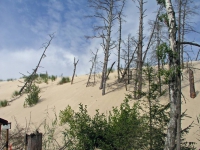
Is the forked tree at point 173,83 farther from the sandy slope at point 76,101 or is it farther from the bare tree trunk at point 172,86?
the sandy slope at point 76,101

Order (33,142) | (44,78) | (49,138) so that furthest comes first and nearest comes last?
(44,78)
(49,138)
(33,142)

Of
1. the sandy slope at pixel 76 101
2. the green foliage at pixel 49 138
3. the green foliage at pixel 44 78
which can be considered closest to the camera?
the green foliage at pixel 49 138

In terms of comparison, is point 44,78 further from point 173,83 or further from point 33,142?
point 33,142

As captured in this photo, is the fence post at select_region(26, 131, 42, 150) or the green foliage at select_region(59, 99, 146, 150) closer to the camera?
the fence post at select_region(26, 131, 42, 150)

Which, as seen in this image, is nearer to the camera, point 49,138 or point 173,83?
point 173,83

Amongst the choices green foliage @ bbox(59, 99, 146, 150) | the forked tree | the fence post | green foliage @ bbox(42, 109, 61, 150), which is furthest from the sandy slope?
the fence post

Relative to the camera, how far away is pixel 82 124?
30.0 feet

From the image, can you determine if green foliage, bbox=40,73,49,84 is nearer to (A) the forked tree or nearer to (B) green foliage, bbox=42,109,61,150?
(B) green foliage, bbox=42,109,61,150

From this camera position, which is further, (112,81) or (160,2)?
(112,81)

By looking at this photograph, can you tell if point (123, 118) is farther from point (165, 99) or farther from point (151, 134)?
point (165, 99)

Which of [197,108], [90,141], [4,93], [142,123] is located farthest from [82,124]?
[4,93]

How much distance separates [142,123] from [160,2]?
4.17 metres

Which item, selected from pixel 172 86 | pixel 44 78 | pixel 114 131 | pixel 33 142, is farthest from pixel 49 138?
pixel 44 78

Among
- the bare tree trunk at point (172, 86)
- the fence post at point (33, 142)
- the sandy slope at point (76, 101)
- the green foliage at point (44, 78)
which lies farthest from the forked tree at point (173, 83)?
the green foliage at point (44, 78)
